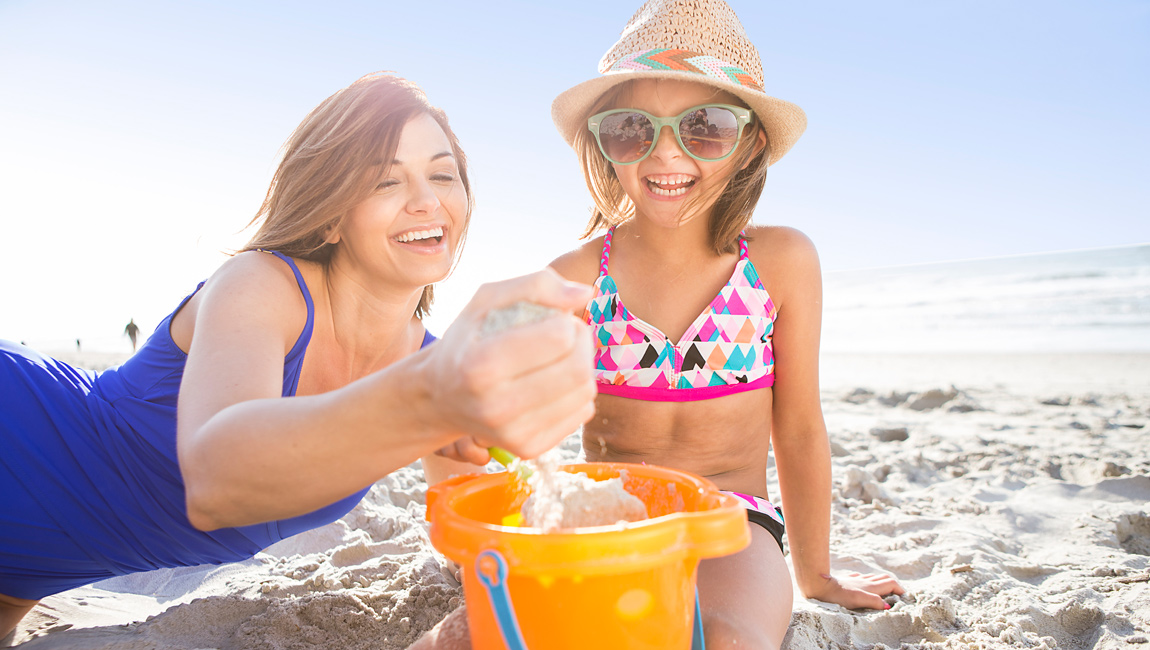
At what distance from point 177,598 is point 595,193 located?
2.01 meters

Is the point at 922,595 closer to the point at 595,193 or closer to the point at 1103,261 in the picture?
the point at 595,193

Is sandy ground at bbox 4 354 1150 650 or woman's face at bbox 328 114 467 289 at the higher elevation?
woman's face at bbox 328 114 467 289

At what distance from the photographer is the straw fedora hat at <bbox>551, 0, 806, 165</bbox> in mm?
2033

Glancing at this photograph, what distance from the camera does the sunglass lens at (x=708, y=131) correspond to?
204 centimetres

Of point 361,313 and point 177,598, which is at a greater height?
point 361,313

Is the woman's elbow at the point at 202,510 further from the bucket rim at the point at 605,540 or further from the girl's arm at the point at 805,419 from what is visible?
the girl's arm at the point at 805,419

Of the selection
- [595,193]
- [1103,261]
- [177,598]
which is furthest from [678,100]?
[1103,261]

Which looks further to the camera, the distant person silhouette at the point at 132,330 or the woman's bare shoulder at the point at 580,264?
the distant person silhouette at the point at 132,330

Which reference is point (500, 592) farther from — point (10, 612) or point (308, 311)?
point (10, 612)

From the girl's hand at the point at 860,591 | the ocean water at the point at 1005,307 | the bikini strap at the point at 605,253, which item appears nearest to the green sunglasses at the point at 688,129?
the bikini strap at the point at 605,253

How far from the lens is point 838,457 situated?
3.86 meters

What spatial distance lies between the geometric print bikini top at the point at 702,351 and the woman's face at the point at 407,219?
61cm

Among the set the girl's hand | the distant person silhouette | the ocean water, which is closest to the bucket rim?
the girl's hand

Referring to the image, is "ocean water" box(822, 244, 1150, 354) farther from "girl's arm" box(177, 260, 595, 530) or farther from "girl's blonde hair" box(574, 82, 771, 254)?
"girl's arm" box(177, 260, 595, 530)
